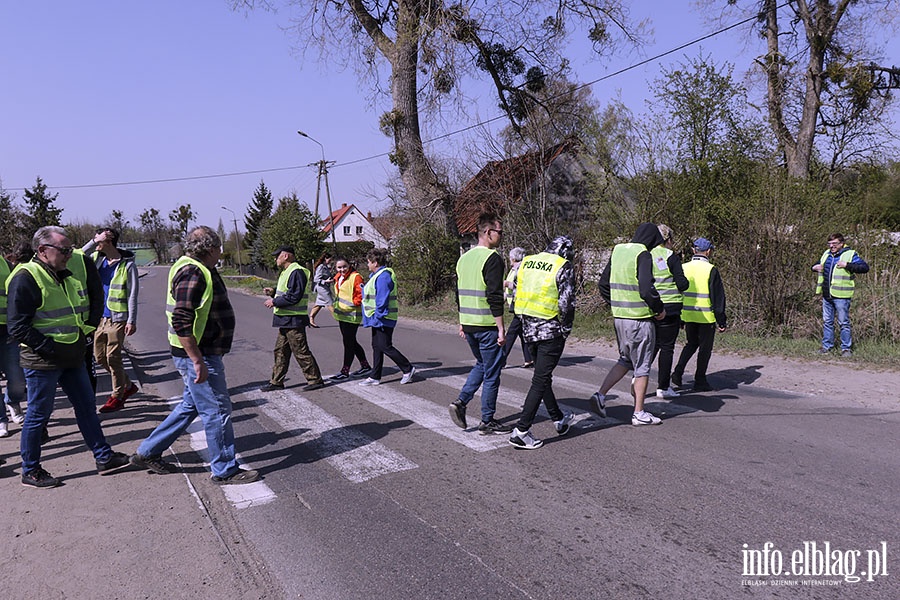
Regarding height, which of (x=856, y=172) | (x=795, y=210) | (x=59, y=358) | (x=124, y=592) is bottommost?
(x=124, y=592)

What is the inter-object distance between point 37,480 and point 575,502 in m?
3.90

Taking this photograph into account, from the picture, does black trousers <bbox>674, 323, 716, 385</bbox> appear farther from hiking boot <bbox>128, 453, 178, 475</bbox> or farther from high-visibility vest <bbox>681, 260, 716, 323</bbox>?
hiking boot <bbox>128, 453, 178, 475</bbox>

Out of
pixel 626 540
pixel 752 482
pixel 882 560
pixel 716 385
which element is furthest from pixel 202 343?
pixel 716 385

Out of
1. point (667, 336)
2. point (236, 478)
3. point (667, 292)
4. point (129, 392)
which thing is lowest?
point (236, 478)

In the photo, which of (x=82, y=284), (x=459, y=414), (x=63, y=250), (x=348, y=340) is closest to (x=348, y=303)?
(x=348, y=340)

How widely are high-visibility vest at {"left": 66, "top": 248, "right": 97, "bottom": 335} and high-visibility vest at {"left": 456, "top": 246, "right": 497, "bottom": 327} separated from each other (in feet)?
10.3

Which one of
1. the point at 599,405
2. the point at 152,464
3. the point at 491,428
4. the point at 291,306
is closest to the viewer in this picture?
the point at 152,464

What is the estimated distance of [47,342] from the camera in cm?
465

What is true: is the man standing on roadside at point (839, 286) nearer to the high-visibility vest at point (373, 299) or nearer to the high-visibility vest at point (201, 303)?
the high-visibility vest at point (373, 299)

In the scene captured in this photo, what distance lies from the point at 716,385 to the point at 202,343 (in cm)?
618

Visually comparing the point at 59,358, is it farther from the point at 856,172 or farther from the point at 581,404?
the point at 856,172

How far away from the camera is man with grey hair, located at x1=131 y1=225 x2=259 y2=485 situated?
175 inches

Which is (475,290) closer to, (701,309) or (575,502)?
(575,502)

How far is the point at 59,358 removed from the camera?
476 centimetres
